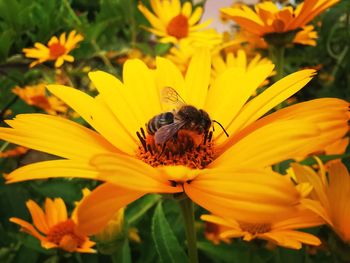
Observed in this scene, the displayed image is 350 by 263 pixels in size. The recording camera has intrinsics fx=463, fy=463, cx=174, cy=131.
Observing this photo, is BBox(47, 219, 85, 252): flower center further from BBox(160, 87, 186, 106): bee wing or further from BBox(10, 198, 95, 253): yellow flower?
BBox(160, 87, 186, 106): bee wing

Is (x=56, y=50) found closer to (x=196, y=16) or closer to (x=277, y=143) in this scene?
(x=196, y=16)

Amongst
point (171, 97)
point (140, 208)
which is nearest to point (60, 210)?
point (140, 208)

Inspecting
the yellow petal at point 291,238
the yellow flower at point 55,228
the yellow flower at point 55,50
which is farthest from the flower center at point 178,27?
the yellow petal at point 291,238

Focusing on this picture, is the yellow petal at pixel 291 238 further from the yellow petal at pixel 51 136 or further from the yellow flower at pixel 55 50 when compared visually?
the yellow flower at pixel 55 50

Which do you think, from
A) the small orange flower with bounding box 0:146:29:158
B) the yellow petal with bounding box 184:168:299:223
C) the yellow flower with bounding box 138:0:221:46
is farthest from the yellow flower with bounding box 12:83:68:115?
the yellow petal with bounding box 184:168:299:223

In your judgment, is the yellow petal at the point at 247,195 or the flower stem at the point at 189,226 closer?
the yellow petal at the point at 247,195
